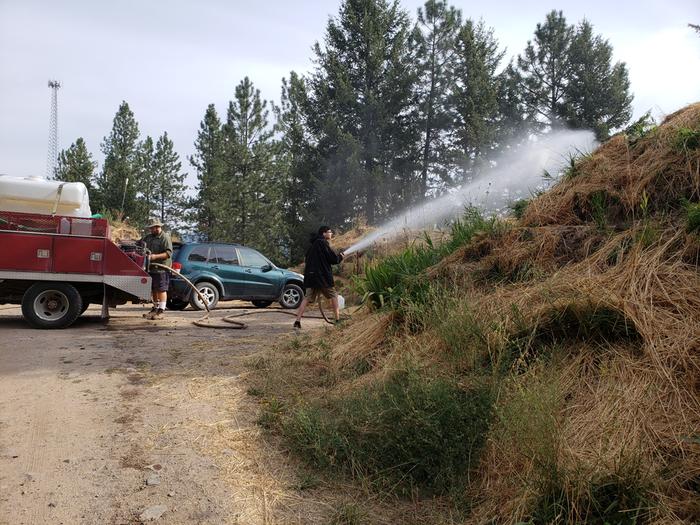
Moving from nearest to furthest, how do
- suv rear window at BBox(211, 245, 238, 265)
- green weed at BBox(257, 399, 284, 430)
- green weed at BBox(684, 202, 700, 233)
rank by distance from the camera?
1. green weed at BBox(257, 399, 284, 430)
2. green weed at BBox(684, 202, 700, 233)
3. suv rear window at BBox(211, 245, 238, 265)

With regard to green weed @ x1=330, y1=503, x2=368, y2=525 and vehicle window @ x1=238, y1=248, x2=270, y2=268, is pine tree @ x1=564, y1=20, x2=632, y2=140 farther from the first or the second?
green weed @ x1=330, y1=503, x2=368, y2=525

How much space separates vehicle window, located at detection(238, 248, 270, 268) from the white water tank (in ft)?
17.2

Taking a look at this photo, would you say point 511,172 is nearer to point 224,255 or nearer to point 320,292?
point 224,255

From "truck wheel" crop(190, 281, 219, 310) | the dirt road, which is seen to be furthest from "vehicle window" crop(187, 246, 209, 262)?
the dirt road

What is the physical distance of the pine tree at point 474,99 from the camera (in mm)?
28141

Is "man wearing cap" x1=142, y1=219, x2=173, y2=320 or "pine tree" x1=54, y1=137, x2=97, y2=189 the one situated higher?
"pine tree" x1=54, y1=137, x2=97, y2=189

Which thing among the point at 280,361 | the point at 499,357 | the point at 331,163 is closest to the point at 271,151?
the point at 331,163

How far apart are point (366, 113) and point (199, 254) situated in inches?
615

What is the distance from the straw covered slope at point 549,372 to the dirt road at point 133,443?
0.44 meters

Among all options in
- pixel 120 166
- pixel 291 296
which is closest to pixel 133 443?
pixel 291 296

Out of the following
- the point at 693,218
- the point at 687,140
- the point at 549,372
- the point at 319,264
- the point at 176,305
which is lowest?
the point at 549,372

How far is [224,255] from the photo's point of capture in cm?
1423

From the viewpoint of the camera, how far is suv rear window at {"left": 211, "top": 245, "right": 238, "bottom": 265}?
14109 millimetres

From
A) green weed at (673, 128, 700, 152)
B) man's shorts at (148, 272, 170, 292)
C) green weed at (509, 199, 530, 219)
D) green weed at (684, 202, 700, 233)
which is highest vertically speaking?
green weed at (673, 128, 700, 152)
